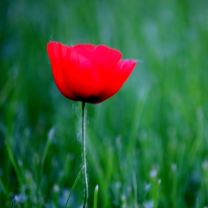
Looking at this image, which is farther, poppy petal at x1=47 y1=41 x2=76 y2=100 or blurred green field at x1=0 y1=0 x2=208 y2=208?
blurred green field at x1=0 y1=0 x2=208 y2=208

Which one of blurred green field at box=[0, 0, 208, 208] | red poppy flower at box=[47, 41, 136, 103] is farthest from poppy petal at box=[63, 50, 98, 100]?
blurred green field at box=[0, 0, 208, 208]

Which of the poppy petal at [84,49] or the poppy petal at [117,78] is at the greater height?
the poppy petal at [84,49]

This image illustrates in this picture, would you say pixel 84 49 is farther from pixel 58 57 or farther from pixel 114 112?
pixel 114 112

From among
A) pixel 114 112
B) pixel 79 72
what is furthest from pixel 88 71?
pixel 114 112

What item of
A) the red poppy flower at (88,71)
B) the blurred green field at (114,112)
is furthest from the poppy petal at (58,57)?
the blurred green field at (114,112)

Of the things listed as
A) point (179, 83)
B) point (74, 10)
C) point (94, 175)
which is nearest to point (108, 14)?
point (74, 10)

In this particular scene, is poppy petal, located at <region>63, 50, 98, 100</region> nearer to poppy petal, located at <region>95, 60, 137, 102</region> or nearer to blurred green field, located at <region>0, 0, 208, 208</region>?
poppy petal, located at <region>95, 60, 137, 102</region>

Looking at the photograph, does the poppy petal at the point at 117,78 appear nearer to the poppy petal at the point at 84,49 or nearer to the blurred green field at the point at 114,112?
the poppy petal at the point at 84,49
